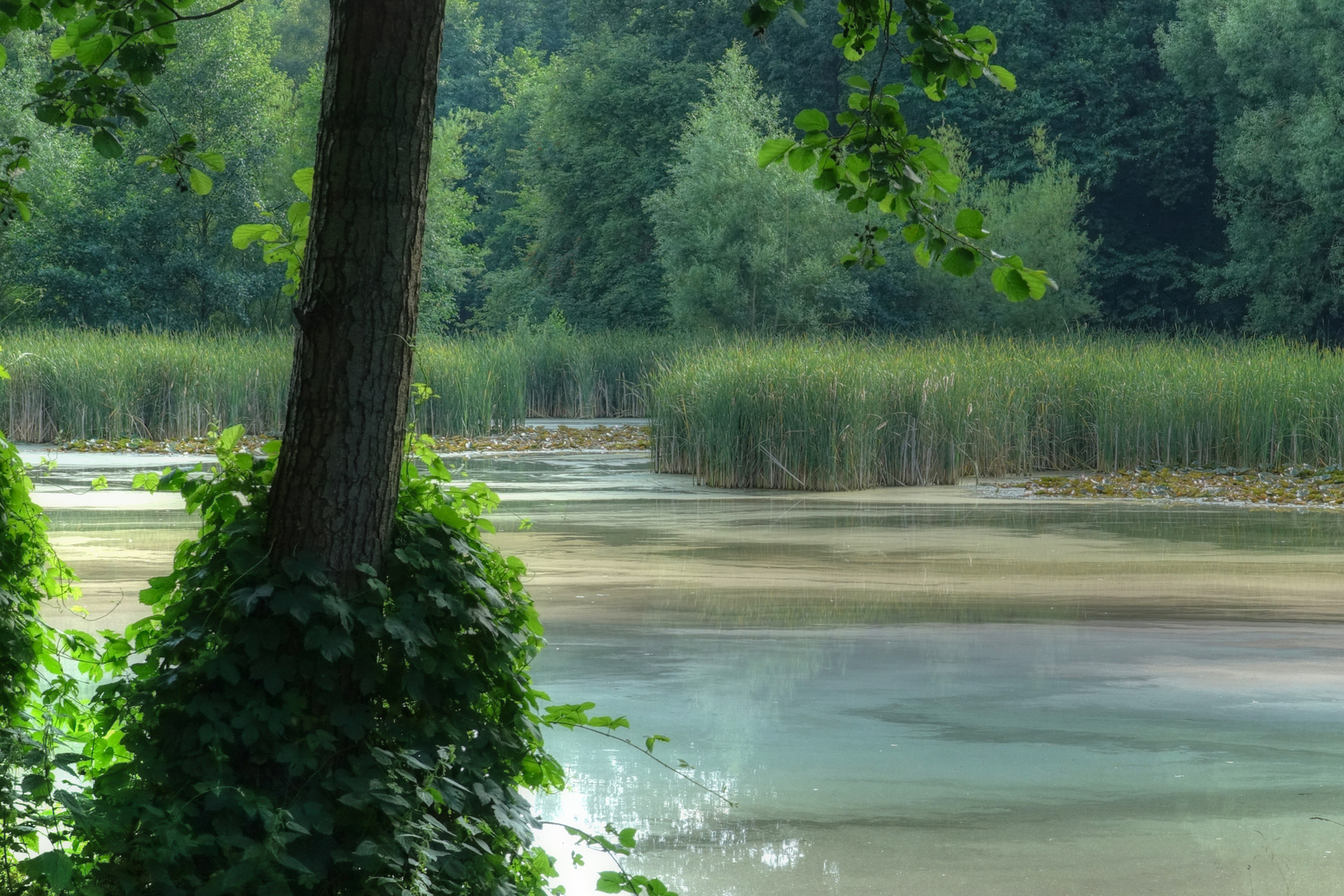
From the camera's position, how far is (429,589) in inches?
103

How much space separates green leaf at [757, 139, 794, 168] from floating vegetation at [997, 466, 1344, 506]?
38.4ft

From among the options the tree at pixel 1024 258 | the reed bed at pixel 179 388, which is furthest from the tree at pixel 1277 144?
the reed bed at pixel 179 388

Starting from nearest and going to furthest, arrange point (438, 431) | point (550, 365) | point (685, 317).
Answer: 1. point (438, 431)
2. point (550, 365)
3. point (685, 317)

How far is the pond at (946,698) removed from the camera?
154 inches

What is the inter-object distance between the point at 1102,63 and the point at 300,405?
127 ft

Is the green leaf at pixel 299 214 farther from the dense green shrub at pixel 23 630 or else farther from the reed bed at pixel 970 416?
the reed bed at pixel 970 416

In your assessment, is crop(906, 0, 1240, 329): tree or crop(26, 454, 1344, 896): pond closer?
crop(26, 454, 1344, 896): pond

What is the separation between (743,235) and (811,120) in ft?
97.4

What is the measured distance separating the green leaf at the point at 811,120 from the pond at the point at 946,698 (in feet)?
5.96

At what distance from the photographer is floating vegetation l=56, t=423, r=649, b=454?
19844mm

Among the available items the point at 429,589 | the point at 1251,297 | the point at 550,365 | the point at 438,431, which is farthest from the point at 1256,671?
the point at 1251,297

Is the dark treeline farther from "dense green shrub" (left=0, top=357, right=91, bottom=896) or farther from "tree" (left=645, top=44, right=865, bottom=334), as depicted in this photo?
"dense green shrub" (left=0, top=357, right=91, bottom=896)

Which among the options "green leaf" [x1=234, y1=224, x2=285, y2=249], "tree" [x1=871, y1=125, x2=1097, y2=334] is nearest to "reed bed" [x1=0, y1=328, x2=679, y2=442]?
"tree" [x1=871, y1=125, x2=1097, y2=334]

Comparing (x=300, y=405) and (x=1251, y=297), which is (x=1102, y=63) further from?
(x=300, y=405)
